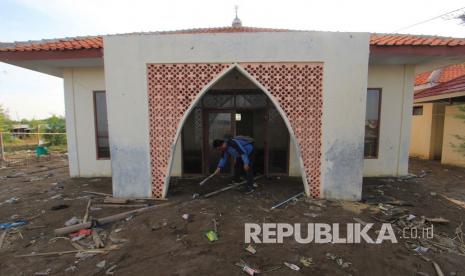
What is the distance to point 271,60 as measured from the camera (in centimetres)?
509

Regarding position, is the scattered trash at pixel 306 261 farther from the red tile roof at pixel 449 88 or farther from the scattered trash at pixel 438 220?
the red tile roof at pixel 449 88

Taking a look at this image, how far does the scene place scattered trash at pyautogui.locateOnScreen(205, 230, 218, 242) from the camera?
3692mm

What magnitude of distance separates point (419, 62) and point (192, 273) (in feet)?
25.2

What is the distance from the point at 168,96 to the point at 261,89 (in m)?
2.03

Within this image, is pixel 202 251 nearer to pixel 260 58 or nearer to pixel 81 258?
pixel 81 258

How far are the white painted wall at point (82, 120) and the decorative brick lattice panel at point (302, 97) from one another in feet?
16.0

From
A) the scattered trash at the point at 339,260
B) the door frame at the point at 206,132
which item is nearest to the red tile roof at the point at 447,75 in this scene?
the door frame at the point at 206,132

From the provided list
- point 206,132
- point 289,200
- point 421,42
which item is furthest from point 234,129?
point 421,42

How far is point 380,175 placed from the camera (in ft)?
23.5

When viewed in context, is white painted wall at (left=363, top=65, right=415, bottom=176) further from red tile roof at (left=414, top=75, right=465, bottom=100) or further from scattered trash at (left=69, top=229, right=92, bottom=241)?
scattered trash at (left=69, top=229, right=92, bottom=241)

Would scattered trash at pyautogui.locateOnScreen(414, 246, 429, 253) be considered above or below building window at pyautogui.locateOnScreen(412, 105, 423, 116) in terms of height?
below

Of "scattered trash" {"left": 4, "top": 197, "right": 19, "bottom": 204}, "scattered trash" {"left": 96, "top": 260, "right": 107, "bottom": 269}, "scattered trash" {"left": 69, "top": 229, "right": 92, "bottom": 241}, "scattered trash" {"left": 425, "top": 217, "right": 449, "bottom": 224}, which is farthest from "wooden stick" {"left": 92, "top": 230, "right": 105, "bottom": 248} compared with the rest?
"scattered trash" {"left": 425, "top": 217, "right": 449, "bottom": 224}

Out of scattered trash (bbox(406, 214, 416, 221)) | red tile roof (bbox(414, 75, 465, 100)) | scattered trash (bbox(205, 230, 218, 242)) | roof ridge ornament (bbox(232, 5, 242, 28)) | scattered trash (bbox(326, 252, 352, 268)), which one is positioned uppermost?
roof ridge ornament (bbox(232, 5, 242, 28))

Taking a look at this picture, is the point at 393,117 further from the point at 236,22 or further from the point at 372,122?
the point at 236,22
